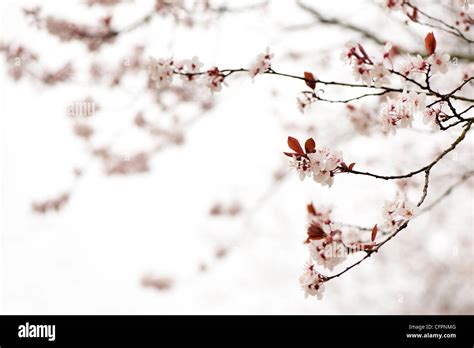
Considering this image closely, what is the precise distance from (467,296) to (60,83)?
737cm

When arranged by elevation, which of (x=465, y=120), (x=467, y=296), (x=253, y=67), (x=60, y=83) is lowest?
(x=465, y=120)

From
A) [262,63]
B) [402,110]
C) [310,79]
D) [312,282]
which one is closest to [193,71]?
[262,63]

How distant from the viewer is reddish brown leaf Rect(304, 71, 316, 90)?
5.05 feet

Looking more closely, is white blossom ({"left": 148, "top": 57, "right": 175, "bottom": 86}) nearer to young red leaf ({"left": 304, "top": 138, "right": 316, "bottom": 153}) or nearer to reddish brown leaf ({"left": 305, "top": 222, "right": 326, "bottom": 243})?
young red leaf ({"left": 304, "top": 138, "right": 316, "bottom": 153})

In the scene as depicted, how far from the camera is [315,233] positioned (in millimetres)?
1344

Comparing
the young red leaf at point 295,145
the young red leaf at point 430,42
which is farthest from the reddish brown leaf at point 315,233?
the young red leaf at point 430,42

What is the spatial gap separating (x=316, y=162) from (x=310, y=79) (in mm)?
338
